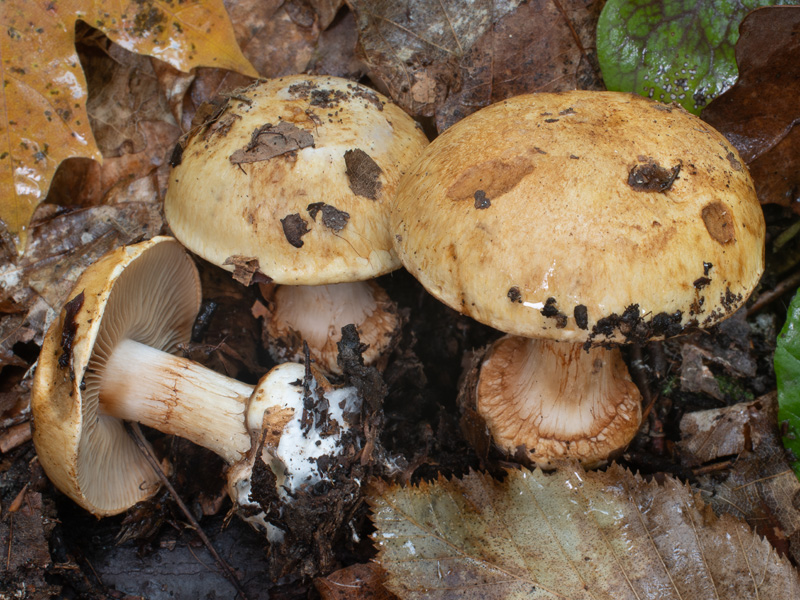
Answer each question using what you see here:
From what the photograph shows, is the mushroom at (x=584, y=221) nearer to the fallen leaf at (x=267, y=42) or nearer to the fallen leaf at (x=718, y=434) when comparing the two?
the fallen leaf at (x=718, y=434)

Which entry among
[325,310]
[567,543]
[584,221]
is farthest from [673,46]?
[567,543]

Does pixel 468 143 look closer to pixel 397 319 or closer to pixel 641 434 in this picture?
pixel 397 319

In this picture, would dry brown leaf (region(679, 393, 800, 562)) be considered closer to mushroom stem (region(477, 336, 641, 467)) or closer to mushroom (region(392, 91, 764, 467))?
mushroom stem (region(477, 336, 641, 467))

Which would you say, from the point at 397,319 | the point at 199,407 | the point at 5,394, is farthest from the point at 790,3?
the point at 5,394

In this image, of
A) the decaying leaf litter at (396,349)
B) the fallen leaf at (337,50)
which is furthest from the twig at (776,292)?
the fallen leaf at (337,50)

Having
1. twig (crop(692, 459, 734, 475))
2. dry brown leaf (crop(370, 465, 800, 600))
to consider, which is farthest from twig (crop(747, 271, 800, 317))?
dry brown leaf (crop(370, 465, 800, 600))
